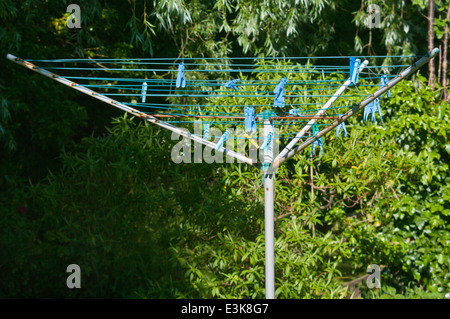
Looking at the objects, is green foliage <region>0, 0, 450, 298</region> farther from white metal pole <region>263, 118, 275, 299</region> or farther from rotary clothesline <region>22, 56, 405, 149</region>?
white metal pole <region>263, 118, 275, 299</region>

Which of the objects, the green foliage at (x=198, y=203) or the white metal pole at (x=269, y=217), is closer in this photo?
the white metal pole at (x=269, y=217)

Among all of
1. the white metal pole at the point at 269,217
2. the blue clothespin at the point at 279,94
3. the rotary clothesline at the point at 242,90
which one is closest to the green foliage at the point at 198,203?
the rotary clothesline at the point at 242,90

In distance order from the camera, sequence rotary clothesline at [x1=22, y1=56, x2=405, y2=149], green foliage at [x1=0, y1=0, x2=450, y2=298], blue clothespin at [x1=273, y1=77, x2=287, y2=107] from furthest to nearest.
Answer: green foliage at [x1=0, y1=0, x2=450, y2=298]
rotary clothesline at [x1=22, y1=56, x2=405, y2=149]
blue clothespin at [x1=273, y1=77, x2=287, y2=107]

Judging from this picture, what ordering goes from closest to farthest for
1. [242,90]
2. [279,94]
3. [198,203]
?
1. [279,94]
2. [198,203]
3. [242,90]

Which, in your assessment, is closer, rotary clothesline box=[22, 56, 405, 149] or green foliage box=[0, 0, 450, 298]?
rotary clothesline box=[22, 56, 405, 149]

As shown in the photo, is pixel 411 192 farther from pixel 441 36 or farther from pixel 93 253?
pixel 93 253

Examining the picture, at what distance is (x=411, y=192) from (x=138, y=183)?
211 cm

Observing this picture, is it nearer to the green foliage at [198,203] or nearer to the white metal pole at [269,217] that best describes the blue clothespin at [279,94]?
the white metal pole at [269,217]

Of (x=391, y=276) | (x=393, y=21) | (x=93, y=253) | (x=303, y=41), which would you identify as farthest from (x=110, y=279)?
(x=393, y=21)

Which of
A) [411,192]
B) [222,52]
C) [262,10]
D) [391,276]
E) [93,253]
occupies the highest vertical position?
Result: [262,10]

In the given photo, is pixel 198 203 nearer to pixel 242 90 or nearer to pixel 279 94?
pixel 242 90

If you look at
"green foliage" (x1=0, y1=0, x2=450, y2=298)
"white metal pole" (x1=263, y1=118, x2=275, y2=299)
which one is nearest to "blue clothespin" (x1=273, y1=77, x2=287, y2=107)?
"white metal pole" (x1=263, y1=118, x2=275, y2=299)

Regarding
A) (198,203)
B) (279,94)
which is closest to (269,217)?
(279,94)
